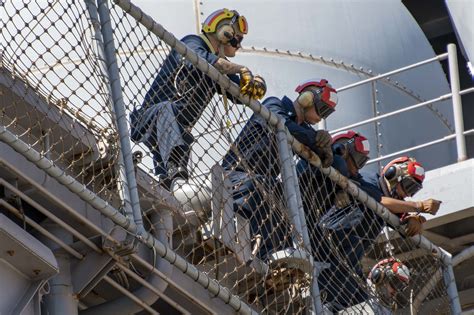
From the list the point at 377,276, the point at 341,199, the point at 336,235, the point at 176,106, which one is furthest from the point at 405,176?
the point at 176,106

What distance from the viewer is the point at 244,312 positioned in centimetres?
754

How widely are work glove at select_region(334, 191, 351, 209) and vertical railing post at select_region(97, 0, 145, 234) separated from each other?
2.51m

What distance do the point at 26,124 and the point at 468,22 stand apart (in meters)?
6.43

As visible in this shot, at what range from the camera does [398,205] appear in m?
10.1

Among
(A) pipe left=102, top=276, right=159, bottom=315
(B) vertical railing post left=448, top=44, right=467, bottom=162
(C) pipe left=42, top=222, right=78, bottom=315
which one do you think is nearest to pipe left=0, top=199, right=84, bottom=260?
(C) pipe left=42, top=222, right=78, bottom=315

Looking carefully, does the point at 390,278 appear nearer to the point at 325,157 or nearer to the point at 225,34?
the point at 325,157

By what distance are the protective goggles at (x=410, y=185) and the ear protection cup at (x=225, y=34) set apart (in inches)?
80.5

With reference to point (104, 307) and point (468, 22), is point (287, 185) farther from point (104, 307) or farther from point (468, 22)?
point (468, 22)

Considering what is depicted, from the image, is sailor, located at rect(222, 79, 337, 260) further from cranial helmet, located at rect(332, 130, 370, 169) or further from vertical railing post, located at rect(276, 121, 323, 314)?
cranial helmet, located at rect(332, 130, 370, 169)

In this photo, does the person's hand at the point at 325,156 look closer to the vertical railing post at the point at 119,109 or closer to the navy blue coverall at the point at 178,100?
the navy blue coverall at the point at 178,100

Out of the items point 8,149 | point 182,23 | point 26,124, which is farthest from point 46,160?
point 182,23

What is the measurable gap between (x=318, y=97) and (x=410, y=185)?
144 cm

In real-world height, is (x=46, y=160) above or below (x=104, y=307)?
above

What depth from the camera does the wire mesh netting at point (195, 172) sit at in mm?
6898
